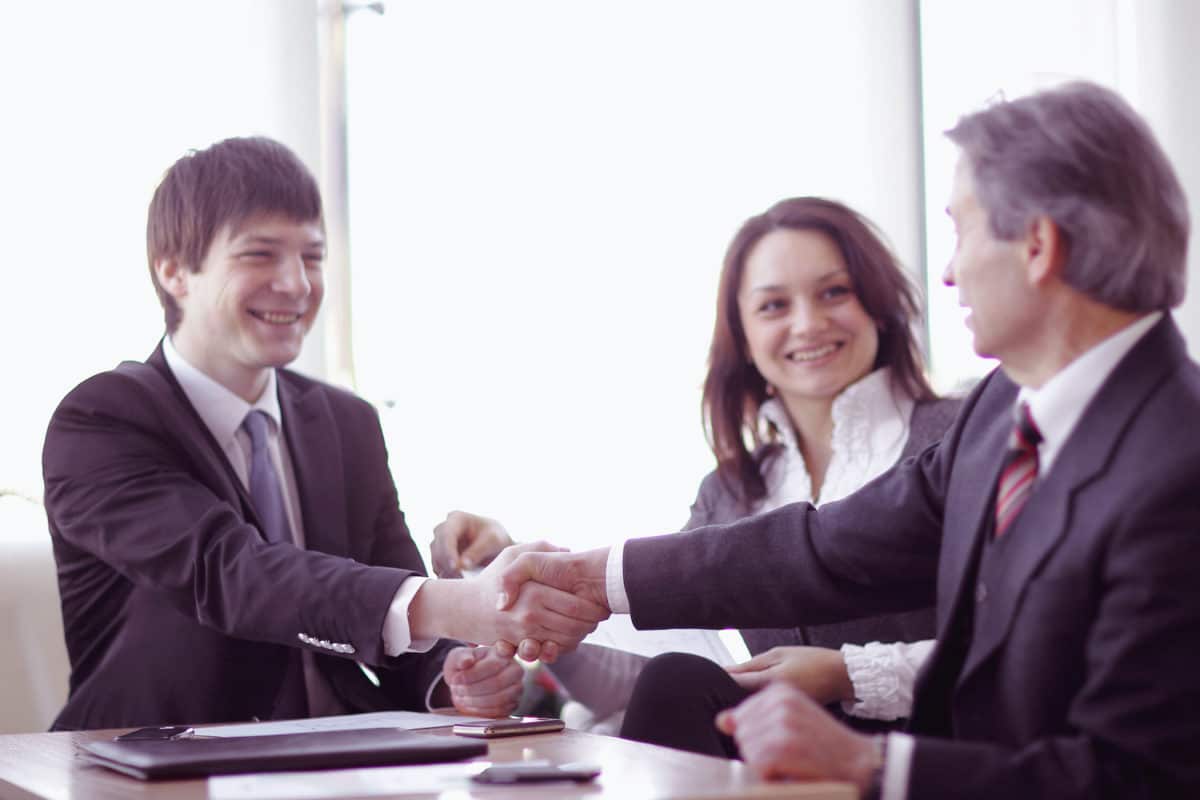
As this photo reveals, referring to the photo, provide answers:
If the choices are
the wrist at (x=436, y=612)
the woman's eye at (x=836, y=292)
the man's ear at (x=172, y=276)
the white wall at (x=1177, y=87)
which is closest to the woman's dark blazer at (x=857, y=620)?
the woman's eye at (x=836, y=292)

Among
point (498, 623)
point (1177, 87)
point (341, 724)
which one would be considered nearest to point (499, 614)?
point (498, 623)

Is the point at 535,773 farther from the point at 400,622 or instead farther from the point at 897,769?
the point at 400,622

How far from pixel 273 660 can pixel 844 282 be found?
1.34 metres

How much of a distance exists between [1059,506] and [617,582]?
2.57 feet

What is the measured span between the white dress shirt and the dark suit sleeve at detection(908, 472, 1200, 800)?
1.46 meters

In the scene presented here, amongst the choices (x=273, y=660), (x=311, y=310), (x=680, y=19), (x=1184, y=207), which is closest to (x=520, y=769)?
(x=1184, y=207)

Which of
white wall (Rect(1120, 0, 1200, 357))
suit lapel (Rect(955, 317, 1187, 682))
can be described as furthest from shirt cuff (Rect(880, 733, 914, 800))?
white wall (Rect(1120, 0, 1200, 357))

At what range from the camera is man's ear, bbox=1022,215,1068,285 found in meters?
1.47

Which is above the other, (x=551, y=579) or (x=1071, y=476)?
(x=1071, y=476)

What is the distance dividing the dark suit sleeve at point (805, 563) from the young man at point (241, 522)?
230mm

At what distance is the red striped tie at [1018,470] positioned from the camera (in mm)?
1493

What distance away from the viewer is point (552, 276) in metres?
4.16

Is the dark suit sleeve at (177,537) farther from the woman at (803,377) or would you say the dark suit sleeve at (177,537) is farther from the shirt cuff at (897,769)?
the shirt cuff at (897,769)

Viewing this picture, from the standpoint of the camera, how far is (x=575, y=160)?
166 inches
